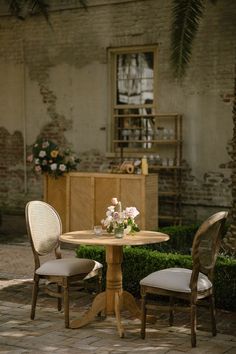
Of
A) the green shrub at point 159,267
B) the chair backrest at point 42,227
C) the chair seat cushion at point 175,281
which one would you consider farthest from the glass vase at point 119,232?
the green shrub at point 159,267

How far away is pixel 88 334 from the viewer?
17.7 feet

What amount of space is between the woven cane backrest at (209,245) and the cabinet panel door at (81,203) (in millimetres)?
4990

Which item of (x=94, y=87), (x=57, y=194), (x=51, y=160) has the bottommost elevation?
(x=57, y=194)

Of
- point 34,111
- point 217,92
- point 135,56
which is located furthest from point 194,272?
point 34,111

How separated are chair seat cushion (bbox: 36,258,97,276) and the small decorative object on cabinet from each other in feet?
19.5

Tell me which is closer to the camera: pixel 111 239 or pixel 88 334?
pixel 88 334

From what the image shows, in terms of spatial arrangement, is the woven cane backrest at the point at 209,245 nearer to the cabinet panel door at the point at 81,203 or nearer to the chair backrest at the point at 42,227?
the chair backrest at the point at 42,227

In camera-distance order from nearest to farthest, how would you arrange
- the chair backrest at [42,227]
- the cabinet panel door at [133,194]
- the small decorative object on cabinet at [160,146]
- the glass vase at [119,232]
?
the glass vase at [119,232] < the chair backrest at [42,227] < the cabinet panel door at [133,194] < the small decorative object on cabinet at [160,146]

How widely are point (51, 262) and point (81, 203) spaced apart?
458cm

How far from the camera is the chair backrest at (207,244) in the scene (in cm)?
512

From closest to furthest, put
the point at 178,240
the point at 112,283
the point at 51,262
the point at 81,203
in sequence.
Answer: the point at 112,283
the point at 51,262
the point at 178,240
the point at 81,203

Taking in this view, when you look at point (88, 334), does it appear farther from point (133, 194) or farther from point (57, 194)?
point (57, 194)

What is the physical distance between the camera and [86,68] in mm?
12797

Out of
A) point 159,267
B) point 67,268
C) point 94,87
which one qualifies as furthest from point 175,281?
point 94,87
